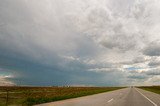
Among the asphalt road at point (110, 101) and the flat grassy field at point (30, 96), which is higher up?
the flat grassy field at point (30, 96)

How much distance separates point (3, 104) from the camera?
19.5m

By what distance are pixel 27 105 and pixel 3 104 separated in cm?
191

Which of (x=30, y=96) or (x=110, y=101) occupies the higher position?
(x=30, y=96)

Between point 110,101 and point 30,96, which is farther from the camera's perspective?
point 30,96

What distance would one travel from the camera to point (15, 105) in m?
19.4

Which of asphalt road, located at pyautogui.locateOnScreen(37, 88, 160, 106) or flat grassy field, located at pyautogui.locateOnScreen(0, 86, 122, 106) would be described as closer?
asphalt road, located at pyautogui.locateOnScreen(37, 88, 160, 106)

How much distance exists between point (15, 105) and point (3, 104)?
1.01 meters

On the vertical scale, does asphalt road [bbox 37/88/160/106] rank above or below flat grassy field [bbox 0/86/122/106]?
below

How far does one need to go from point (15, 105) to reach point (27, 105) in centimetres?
102

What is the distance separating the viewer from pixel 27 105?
20.0m

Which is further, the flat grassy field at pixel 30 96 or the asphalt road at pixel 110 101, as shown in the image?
the flat grassy field at pixel 30 96
